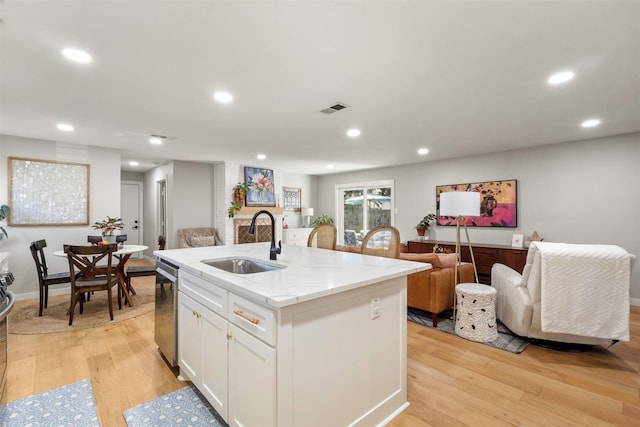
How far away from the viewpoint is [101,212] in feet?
16.1

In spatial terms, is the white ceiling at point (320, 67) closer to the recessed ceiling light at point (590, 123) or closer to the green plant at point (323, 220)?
the recessed ceiling light at point (590, 123)

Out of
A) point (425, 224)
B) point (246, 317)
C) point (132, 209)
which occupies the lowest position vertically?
point (246, 317)

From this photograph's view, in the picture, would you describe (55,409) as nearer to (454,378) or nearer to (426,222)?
(454,378)

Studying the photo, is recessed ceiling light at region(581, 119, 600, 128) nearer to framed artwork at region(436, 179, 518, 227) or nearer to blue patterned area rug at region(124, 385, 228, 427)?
framed artwork at region(436, 179, 518, 227)

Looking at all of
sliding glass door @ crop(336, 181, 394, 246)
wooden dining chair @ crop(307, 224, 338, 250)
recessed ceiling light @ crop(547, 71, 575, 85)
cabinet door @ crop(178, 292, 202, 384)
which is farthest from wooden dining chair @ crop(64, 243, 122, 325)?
sliding glass door @ crop(336, 181, 394, 246)

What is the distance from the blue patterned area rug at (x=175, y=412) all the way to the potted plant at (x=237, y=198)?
4.60m

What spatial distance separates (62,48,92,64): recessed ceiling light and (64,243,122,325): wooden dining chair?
204cm

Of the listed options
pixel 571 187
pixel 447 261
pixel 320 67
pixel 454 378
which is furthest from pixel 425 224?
pixel 320 67

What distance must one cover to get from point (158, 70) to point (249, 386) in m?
2.29

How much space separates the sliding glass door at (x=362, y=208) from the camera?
7195 mm

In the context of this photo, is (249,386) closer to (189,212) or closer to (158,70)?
(158,70)

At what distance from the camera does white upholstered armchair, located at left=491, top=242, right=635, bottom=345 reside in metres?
2.49

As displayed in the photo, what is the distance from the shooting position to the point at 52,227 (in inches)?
179

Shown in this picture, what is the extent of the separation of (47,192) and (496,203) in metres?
7.25
